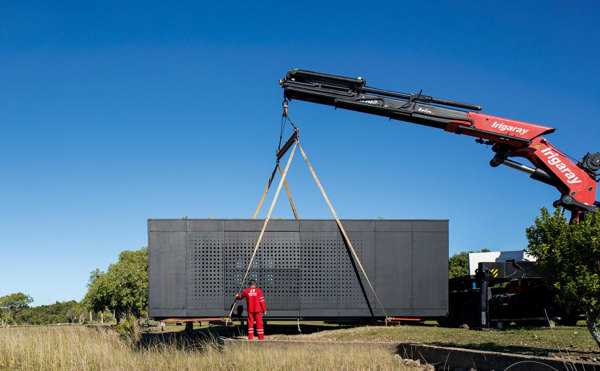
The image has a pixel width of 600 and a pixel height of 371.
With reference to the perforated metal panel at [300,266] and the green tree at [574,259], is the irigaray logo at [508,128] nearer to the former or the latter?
the perforated metal panel at [300,266]

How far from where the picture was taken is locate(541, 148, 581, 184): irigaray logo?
47.9 ft

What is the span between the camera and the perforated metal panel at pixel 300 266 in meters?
14.9

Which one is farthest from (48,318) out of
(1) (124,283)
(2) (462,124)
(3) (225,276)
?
(2) (462,124)

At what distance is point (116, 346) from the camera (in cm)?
1291

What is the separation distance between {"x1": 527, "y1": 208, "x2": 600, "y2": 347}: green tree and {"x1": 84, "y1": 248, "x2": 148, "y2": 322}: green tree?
105 ft

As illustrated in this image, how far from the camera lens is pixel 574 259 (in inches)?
364

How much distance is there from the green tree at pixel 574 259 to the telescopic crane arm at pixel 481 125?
5.27 metres

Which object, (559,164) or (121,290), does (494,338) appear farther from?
(121,290)

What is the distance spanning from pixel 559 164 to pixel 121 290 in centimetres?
2973

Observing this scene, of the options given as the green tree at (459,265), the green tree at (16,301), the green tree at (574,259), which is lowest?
the green tree at (16,301)

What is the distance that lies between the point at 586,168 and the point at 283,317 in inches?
315

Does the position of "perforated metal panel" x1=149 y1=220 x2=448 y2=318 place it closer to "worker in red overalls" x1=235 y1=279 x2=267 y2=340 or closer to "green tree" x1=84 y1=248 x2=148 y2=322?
"worker in red overalls" x1=235 y1=279 x2=267 y2=340

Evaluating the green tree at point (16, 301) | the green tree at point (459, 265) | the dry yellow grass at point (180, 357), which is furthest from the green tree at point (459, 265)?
the green tree at point (16, 301)

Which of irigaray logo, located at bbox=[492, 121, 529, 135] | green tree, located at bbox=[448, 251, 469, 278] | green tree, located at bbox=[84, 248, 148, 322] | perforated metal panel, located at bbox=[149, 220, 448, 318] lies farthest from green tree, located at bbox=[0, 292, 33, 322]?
irigaray logo, located at bbox=[492, 121, 529, 135]
